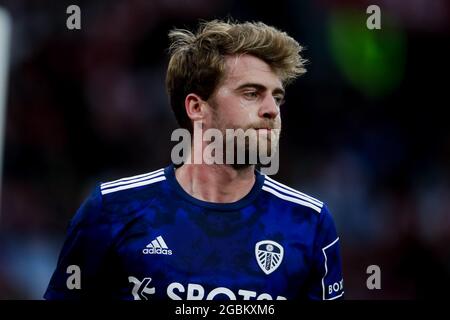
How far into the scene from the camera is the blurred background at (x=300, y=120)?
6766 millimetres

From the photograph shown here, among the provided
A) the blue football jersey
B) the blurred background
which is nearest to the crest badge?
the blue football jersey

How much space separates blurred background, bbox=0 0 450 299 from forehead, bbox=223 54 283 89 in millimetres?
2776

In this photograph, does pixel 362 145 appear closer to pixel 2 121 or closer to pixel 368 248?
pixel 368 248

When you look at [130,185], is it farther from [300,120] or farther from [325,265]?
[300,120]

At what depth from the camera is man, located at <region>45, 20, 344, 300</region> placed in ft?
12.3

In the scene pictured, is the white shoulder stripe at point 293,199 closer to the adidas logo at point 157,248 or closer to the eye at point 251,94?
the eye at point 251,94

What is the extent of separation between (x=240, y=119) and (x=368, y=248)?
11.5ft

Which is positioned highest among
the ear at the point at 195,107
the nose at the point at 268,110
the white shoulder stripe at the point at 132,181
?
the ear at the point at 195,107

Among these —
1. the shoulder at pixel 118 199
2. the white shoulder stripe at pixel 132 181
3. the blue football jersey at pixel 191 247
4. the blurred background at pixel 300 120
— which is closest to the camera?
the blue football jersey at pixel 191 247

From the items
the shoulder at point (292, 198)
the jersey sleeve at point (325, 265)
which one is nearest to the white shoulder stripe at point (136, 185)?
the shoulder at point (292, 198)

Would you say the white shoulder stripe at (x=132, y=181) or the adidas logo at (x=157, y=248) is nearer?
the adidas logo at (x=157, y=248)

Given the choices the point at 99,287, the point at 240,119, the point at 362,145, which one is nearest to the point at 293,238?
the point at 240,119

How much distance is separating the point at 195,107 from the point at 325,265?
1.07 metres

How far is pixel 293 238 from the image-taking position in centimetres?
387
